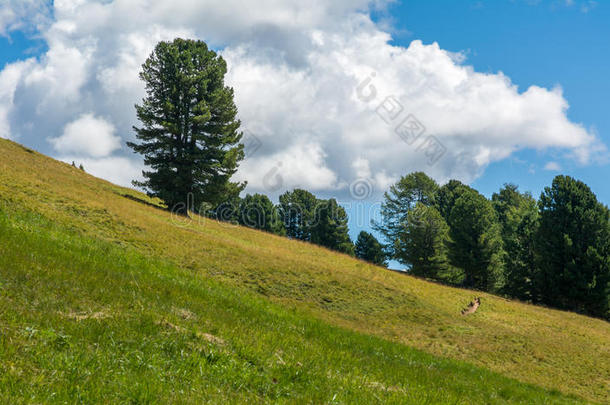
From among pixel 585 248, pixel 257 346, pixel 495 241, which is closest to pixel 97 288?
pixel 257 346

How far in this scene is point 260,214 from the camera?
9719cm

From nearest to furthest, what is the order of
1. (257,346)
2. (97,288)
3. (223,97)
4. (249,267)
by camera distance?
(257,346) < (97,288) < (249,267) < (223,97)

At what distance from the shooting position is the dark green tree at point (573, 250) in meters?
40.7

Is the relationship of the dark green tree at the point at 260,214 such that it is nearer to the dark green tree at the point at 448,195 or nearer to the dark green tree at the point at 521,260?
the dark green tree at the point at 448,195

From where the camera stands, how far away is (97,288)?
8.33 m

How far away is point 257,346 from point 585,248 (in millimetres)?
44869

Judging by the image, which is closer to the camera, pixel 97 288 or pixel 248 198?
pixel 97 288

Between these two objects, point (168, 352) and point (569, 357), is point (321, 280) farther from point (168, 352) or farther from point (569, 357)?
point (168, 352)

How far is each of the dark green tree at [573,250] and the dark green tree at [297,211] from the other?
55233mm

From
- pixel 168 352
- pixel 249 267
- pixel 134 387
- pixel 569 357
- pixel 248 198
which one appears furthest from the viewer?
pixel 248 198

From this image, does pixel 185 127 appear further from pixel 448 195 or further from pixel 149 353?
pixel 448 195

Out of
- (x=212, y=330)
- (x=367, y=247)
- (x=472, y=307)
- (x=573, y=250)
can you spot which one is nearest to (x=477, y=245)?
(x=573, y=250)

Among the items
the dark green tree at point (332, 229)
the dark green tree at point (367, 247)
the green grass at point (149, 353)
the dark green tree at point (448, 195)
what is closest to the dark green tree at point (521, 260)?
the dark green tree at point (448, 195)

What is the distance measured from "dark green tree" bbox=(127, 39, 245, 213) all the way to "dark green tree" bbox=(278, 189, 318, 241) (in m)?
55.4
